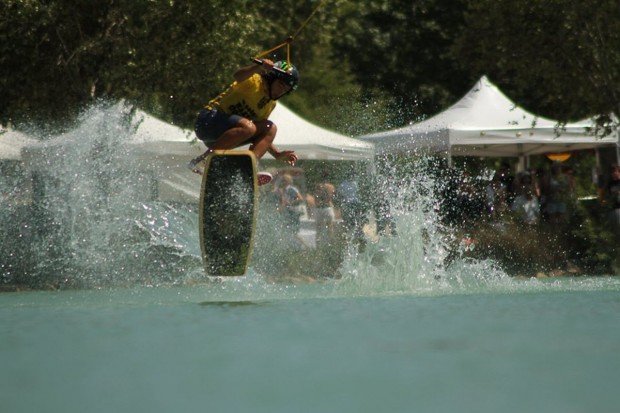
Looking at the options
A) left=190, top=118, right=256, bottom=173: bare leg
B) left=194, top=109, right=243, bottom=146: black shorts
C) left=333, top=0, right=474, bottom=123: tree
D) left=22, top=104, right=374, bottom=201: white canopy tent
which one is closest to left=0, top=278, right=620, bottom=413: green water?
left=190, top=118, right=256, bottom=173: bare leg

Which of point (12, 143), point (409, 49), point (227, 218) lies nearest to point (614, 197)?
point (227, 218)

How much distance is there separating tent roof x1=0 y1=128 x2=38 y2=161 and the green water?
25.8 ft

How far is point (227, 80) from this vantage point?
19.2 m

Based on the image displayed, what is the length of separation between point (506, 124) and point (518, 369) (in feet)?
48.8

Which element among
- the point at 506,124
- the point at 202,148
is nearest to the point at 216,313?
the point at 202,148

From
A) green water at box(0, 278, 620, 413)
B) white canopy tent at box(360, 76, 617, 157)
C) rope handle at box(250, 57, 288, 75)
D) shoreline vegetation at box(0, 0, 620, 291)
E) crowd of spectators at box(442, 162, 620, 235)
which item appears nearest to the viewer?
green water at box(0, 278, 620, 413)

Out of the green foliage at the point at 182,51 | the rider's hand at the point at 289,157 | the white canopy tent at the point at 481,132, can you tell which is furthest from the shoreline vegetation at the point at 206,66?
the rider's hand at the point at 289,157

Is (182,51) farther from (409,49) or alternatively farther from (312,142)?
(409,49)

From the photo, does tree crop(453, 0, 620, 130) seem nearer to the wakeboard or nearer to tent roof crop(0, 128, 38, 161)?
tent roof crop(0, 128, 38, 161)

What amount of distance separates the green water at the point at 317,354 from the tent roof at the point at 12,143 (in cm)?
786

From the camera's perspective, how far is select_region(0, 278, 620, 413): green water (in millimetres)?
6316

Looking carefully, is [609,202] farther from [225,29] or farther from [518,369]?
[518,369]

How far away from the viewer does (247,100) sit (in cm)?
1165

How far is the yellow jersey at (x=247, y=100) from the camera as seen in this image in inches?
455
